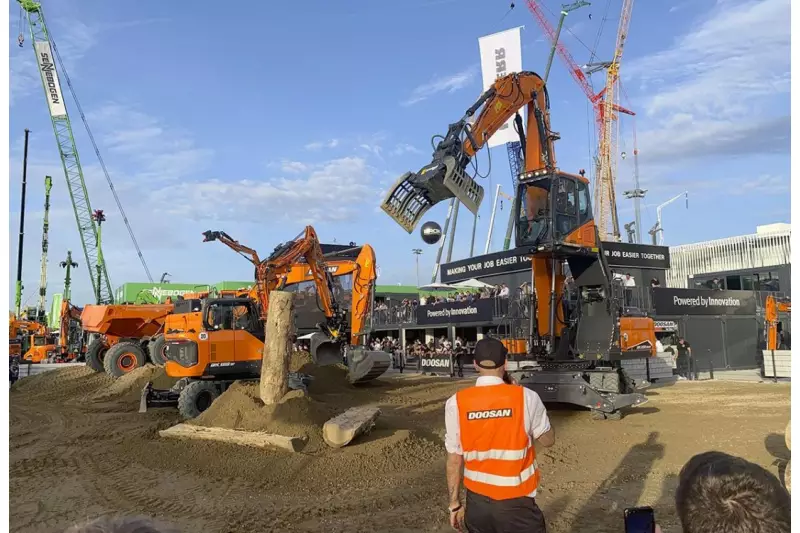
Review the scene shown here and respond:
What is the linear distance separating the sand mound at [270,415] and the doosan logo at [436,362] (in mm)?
11859

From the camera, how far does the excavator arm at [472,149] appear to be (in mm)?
11117

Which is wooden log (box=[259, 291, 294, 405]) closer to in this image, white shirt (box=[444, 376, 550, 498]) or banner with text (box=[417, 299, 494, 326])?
white shirt (box=[444, 376, 550, 498])

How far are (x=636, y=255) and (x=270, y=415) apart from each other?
77.0 ft

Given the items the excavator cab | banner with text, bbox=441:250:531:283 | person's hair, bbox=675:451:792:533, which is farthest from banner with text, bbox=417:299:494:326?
person's hair, bbox=675:451:792:533

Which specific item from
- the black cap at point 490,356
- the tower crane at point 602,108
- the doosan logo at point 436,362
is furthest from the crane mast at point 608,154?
the black cap at point 490,356

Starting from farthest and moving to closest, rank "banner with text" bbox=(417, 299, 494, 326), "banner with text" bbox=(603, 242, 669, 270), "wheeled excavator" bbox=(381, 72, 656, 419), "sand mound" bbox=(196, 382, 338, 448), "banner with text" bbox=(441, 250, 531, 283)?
"banner with text" bbox=(441, 250, 531, 283) < "banner with text" bbox=(603, 242, 669, 270) < "banner with text" bbox=(417, 299, 494, 326) < "wheeled excavator" bbox=(381, 72, 656, 419) < "sand mound" bbox=(196, 382, 338, 448)

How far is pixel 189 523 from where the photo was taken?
5.84m

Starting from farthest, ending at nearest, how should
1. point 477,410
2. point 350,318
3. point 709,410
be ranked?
point 350,318, point 709,410, point 477,410

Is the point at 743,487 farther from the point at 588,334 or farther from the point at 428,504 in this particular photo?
the point at 588,334

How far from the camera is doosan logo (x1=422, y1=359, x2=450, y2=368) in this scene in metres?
21.4

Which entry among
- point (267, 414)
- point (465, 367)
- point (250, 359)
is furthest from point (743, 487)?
point (465, 367)

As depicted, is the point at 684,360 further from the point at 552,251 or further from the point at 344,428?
the point at 344,428

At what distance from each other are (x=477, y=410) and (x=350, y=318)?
1365cm

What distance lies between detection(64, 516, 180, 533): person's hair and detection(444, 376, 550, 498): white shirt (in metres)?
2.06
